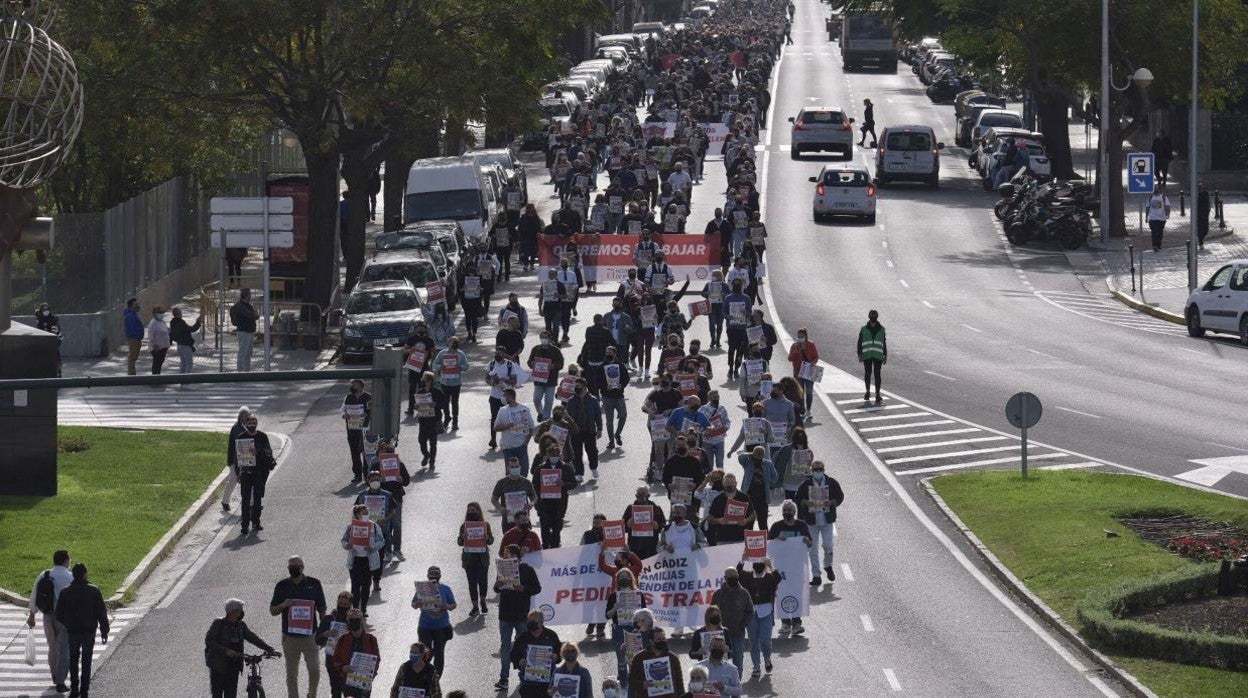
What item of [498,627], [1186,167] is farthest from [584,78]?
[498,627]

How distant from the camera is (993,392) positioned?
38938mm

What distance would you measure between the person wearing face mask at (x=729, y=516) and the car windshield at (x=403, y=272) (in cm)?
2131

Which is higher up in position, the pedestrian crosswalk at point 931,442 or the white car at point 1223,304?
the white car at point 1223,304

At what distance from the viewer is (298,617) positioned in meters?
21.3

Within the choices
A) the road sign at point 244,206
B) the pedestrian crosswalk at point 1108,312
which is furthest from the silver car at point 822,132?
the road sign at point 244,206

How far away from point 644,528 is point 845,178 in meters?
38.9

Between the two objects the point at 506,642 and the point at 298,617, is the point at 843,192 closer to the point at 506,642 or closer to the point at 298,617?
the point at 506,642

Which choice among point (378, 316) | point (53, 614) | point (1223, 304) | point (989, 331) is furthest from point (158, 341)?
point (1223, 304)

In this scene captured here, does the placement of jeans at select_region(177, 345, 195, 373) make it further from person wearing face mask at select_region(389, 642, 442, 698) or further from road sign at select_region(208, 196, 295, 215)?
person wearing face mask at select_region(389, 642, 442, 698)

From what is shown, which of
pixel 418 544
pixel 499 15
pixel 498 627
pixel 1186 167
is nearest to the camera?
pixel 498 627

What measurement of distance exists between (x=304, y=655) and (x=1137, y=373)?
77.7 ft

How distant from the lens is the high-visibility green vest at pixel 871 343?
3694 cm

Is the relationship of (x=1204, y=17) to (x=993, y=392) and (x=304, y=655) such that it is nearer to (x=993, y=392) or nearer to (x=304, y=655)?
(x=993, y=392)

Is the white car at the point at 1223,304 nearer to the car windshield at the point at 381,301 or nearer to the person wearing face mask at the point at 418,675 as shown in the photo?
the car windshield at the point at 381,301
